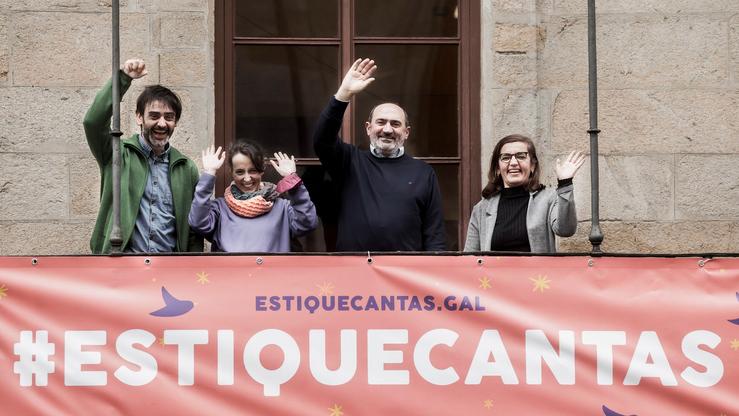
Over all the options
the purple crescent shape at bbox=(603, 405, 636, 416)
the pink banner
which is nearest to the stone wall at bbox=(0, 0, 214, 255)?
the pink banner

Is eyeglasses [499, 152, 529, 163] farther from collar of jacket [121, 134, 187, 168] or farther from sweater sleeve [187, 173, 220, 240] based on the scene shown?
collar of jacket [121, 134, 187, 168]

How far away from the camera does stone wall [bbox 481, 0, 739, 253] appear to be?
23.0ft

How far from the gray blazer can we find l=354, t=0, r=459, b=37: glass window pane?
1.46 metres

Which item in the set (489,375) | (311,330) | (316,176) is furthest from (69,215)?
(489,375)

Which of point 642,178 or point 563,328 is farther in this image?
point 642,178

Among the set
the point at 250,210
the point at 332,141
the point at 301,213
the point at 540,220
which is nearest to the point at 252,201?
the point at 250,210

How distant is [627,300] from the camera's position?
18.1ft

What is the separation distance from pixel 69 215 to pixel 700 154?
3485 mm

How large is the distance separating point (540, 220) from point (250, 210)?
1.38 meters

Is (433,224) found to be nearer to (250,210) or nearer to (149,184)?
(250,210)

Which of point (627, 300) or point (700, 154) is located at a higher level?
point (700, 154)

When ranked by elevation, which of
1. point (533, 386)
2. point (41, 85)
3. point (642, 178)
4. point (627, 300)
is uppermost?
point (41, 85)

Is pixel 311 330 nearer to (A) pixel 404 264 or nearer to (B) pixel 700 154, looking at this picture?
(A) pixel 404 264

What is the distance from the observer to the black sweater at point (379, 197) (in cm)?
615
